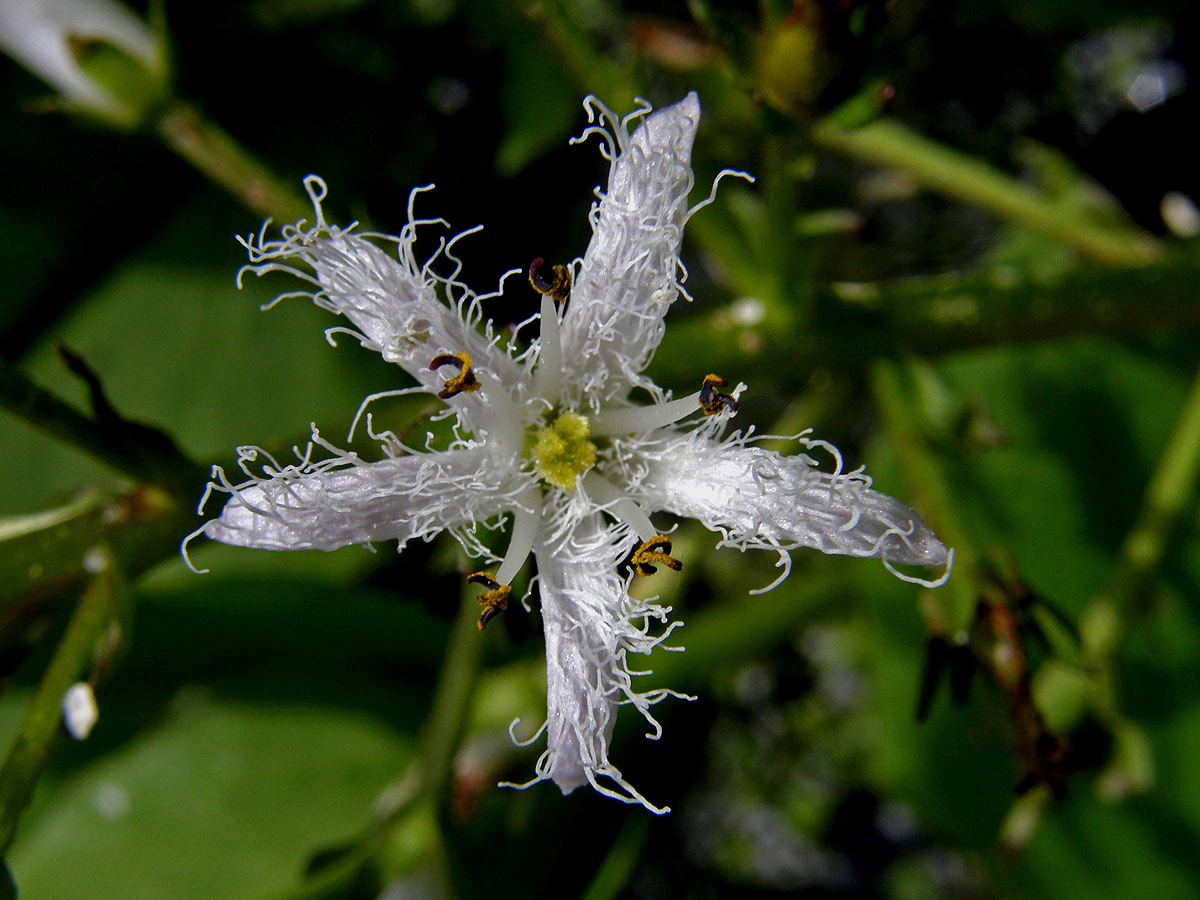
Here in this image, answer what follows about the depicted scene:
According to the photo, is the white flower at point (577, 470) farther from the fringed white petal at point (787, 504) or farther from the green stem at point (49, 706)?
the green stem at point (49, 706)

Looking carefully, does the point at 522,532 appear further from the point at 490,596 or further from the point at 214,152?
the point at 214,152

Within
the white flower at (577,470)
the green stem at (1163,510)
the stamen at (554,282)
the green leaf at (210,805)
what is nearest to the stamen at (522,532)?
the white flower at (577,470)

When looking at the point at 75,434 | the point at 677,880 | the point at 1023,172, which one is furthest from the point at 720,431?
the point at 677,880

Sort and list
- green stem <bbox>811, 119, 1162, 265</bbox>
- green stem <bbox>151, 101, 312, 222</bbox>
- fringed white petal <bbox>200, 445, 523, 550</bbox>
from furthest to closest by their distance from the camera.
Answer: green stem <bbox>811, 119, 1162, 265</bbox> < green stem <bbox>151, 101, 312, 222</bbox> < fringed white petal <bbox>200, 445, 523, 550</bbox>

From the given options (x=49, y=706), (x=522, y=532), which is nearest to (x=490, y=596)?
(x=522, y=532)

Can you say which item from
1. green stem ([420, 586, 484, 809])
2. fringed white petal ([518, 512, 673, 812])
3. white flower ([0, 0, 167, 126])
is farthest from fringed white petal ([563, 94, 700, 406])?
white flower ([0, 0, 167, 126])

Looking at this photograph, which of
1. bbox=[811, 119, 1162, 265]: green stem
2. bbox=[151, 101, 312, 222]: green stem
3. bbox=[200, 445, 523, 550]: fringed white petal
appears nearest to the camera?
bbox=[200, 445, 523, 550]: fringed white petal

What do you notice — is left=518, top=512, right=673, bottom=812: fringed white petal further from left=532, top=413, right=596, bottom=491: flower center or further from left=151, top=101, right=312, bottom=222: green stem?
left=151, top=101, right=312, bottom=222: green stem
